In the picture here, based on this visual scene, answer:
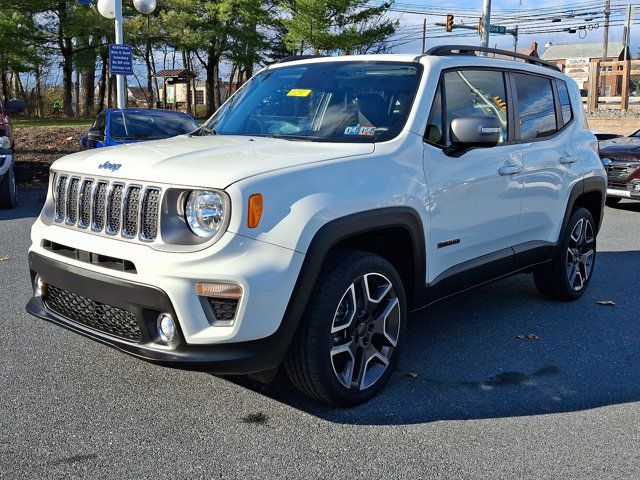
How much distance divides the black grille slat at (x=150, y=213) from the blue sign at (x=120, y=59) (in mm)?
11621

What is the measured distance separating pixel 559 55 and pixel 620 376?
89.7 meters

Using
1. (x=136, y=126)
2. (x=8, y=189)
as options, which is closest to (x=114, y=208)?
(x=8, y=189)

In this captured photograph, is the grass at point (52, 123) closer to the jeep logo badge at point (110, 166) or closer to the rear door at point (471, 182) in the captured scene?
the rear door at point (471, 182)

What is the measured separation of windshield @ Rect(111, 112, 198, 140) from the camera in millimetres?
11016

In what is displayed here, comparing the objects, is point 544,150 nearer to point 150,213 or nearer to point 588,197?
point 588,197

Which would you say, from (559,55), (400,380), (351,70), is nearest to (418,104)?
(351,70)

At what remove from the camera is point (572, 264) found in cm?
564

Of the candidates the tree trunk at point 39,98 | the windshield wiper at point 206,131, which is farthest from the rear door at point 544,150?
the tree trunk at point 39,98

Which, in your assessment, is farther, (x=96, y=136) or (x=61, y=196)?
(x=96, y=136)

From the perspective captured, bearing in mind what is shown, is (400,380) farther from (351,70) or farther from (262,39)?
(262,39)

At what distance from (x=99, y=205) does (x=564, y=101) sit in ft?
12.7

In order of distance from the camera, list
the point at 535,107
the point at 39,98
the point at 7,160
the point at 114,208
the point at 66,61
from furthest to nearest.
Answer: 1. the point at 39,98
2. the point at 66,61
3. the point at 7,160
4. the point at 535,107
5. the point at 114,208

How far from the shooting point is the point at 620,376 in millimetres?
4141

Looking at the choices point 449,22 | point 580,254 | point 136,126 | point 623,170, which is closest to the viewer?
point 580,254
